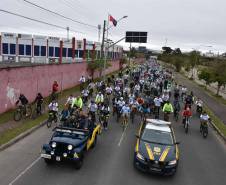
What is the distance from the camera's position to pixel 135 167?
40.6 feet

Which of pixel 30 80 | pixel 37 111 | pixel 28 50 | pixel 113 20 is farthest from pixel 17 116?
pixel 28 50

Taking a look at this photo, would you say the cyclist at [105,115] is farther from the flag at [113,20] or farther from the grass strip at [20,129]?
the flag at [113,20]

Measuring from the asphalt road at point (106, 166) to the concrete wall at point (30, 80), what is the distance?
4814 mm

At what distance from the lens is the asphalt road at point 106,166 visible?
1105 cm

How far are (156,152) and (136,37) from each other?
2618cm

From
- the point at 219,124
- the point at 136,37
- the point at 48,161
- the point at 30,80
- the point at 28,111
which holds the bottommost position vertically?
the point at 219,124

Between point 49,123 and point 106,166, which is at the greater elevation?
point 49,123

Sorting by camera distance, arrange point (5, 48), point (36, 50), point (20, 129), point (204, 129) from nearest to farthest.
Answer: point (20, 129) → point (204, 129) → point (5, 48) → point (36, 50)

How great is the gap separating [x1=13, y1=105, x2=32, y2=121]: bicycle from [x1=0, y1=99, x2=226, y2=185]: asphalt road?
8.03 ft

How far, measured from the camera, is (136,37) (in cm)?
3662

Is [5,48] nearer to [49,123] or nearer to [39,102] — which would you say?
[39,102]

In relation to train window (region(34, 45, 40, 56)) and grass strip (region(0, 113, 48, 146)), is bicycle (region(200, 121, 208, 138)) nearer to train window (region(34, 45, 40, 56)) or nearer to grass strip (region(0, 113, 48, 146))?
grass strip (region(0, 113, 48, 146))

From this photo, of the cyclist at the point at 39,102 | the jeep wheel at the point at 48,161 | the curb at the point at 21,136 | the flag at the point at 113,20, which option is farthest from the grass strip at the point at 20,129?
the flag at the point at 113,20

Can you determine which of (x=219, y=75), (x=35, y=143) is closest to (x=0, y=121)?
(x=35, y=143)
